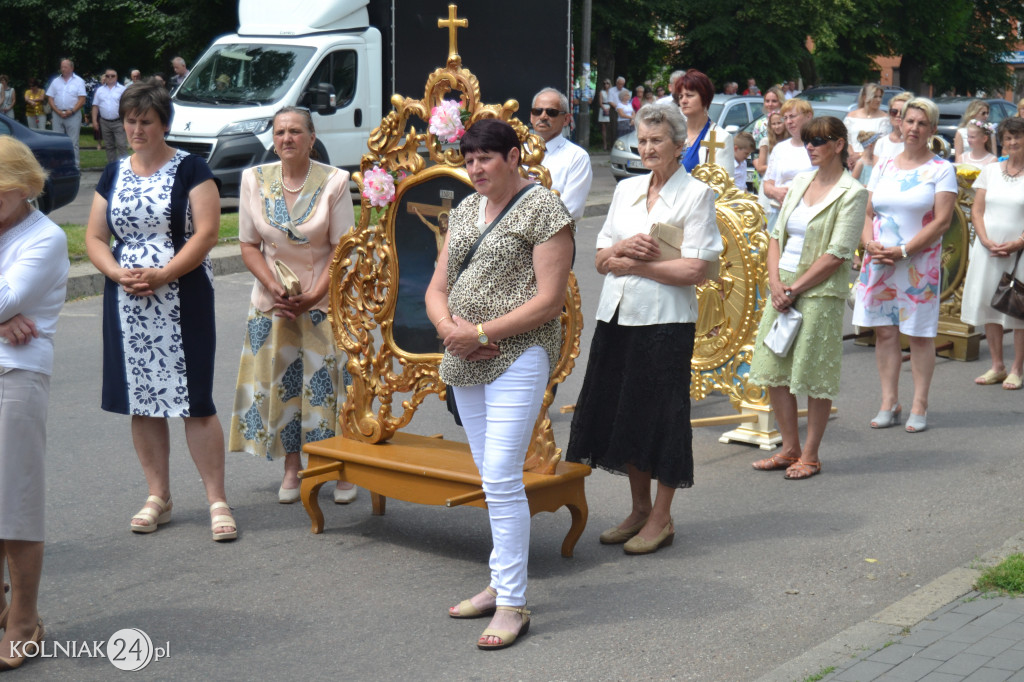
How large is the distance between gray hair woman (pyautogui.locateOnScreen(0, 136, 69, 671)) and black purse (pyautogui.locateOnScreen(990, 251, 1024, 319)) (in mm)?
6986

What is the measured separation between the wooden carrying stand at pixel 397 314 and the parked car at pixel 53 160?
9.75 m

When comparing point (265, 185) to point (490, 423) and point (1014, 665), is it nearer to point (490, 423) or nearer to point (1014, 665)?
point (490, 423)

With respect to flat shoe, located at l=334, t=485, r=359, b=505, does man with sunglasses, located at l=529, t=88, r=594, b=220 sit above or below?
above

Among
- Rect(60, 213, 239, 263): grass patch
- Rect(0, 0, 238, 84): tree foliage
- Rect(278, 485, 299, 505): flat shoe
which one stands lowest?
Rect(278, 485, 299, 505): flat shoe

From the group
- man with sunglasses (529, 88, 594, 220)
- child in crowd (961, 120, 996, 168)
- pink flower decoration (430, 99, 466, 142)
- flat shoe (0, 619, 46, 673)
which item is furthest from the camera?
child in crowd (961, 120, 996, 168)

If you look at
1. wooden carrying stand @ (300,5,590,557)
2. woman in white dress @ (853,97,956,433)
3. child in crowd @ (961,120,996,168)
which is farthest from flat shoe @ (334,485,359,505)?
child in crowd @ (961,120,996,168)

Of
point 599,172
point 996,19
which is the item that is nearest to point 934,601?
point 599,172

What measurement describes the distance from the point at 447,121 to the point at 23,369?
213 centimetres

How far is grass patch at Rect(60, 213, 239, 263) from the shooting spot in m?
13.3

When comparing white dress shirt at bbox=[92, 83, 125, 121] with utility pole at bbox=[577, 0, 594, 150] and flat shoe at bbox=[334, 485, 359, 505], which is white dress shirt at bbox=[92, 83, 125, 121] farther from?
flat shoe at bbox=[334, 485, 359, 505]

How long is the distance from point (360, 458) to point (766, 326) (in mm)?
2701

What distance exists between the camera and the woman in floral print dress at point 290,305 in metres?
6.30

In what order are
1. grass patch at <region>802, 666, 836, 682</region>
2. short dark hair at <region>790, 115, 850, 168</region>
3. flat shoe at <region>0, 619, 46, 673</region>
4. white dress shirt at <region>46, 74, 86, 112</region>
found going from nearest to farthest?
grass patch at <region>802, 666, 836, 682</region>, flat shoe at <region>0, 619, 46, 673</region>, short dark hair at <region>790, 115, 850, 168</region>, white dress shirt at <region>46, 74, 86, 112</region>

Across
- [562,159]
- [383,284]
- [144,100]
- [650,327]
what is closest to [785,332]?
[562,159]
